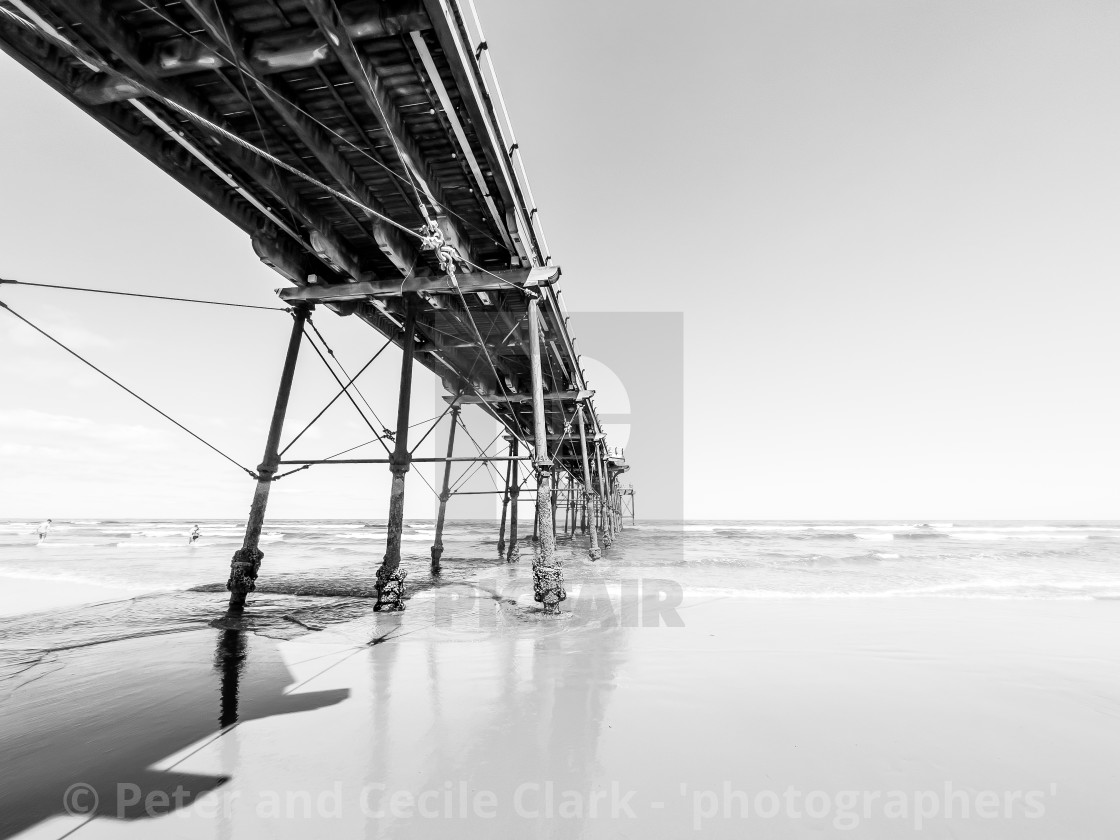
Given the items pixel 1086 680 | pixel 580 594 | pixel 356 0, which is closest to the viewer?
pixel 356 0

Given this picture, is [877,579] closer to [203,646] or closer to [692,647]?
[692,647]

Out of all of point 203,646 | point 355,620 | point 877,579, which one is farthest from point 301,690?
point 877,579

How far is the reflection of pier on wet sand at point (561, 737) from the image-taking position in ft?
7.09

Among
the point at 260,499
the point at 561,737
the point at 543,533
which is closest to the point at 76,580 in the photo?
the point at 260,499

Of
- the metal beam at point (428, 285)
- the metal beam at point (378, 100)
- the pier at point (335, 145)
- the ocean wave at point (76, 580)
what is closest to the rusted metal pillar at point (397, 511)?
the pier at point (335, 145)

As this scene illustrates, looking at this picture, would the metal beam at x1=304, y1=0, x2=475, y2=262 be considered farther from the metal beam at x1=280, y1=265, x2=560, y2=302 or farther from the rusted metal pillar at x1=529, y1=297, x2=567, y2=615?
the rusted metal pillar at x1=529, y1=297, x2=567, y2=615

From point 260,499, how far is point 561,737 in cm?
624

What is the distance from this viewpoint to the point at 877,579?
42.2 feet

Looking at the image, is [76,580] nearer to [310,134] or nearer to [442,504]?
[442,504]

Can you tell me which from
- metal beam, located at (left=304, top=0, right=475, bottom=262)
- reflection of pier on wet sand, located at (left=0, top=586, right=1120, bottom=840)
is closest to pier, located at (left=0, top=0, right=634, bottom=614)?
metal beam, located at (left=304, top=0, right=475, bottom=262)

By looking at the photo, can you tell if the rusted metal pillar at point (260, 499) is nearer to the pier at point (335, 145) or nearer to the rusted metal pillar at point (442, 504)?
the pier at point (335, 145)

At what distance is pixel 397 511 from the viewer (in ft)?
22.9

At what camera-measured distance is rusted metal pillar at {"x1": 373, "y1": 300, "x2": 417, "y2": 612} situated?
689 centimetres

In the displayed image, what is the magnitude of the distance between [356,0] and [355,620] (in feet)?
22.9
